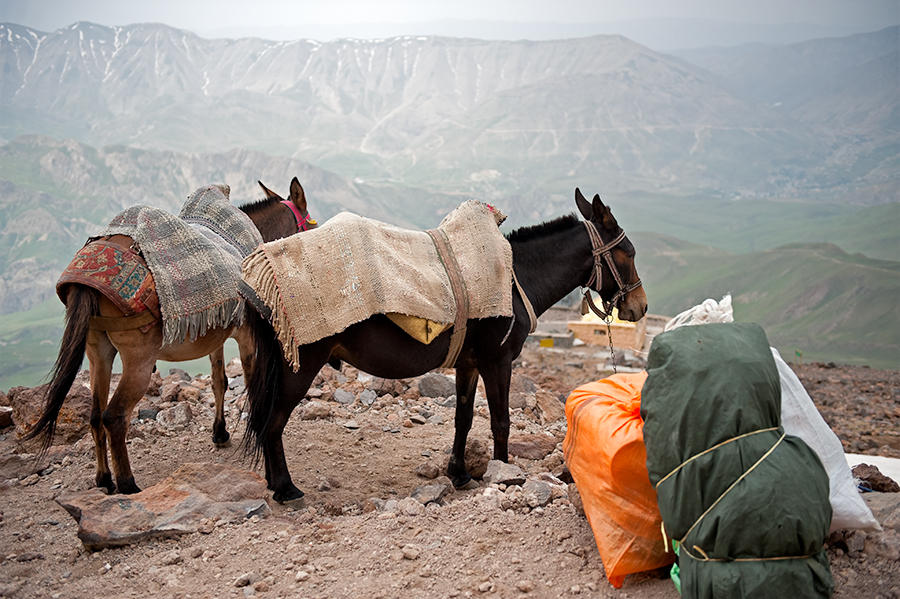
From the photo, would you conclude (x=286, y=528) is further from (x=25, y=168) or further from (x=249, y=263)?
(x=25, y=168)

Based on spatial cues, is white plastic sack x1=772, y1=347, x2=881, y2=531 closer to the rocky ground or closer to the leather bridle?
the rocky ground

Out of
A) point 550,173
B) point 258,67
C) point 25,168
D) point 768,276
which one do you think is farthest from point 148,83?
point 768,276

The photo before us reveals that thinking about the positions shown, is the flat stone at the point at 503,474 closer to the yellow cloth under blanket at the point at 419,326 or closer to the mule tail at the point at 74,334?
the yellow cloth under blanket at the point at 419,326

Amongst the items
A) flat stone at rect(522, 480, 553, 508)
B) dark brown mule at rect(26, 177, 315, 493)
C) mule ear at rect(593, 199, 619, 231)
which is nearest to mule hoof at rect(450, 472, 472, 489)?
flat stone at rect(522, 480, 553, 508)

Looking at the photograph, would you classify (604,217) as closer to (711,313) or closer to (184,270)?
(711,313)

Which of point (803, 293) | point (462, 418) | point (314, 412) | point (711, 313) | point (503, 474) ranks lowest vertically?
point (803, 293)

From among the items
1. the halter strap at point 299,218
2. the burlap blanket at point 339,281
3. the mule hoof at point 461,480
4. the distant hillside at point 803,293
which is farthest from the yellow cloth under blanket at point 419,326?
the distant hillside at point 803,293

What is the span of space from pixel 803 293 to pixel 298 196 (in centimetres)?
3459

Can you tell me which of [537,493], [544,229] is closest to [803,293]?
[544,229]

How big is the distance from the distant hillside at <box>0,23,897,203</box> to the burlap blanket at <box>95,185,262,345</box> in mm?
85518

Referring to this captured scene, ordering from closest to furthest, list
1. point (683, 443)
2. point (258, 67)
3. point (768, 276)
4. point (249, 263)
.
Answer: point (683, 443) → point (249, 263) → point (768, 276) → point (258, 67)

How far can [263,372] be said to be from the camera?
14.5 feet

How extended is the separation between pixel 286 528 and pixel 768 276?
40968 mm

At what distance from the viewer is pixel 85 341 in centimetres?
446
